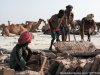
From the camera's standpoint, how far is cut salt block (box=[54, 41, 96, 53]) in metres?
14.7

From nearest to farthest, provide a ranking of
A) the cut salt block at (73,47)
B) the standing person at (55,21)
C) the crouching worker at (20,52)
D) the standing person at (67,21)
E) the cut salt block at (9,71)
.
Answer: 1. the cut salt block at (9,71)
2. the crouching worker at (20,52)
3. the cut salt block at (73,47)
4. the standing person at (55,21)
5. the standing person at (67,21)

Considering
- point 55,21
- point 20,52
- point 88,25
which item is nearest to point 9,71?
point 20,52

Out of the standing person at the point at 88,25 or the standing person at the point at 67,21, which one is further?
the standing person at the point at 88,25

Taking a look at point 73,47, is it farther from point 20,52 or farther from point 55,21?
point 20,52

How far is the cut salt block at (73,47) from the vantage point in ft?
48.4

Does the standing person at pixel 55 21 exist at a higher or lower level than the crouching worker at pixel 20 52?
higher

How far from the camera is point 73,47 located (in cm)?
1499

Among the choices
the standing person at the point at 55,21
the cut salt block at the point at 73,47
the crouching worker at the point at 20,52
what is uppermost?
the standing person at the point at 55,21

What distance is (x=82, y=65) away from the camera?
8.24m

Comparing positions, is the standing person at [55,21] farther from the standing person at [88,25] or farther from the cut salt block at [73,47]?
the standing person at [88,25]

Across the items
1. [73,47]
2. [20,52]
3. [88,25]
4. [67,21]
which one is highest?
[67,21]

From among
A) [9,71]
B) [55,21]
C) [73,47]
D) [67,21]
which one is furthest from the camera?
[67,21]

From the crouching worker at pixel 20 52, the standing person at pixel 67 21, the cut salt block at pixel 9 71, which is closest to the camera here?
the cut salt block at pixel 9 71

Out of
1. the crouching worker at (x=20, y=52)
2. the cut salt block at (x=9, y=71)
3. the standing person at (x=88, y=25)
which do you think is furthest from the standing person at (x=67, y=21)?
the cut salt block at (x=9, y=71)
